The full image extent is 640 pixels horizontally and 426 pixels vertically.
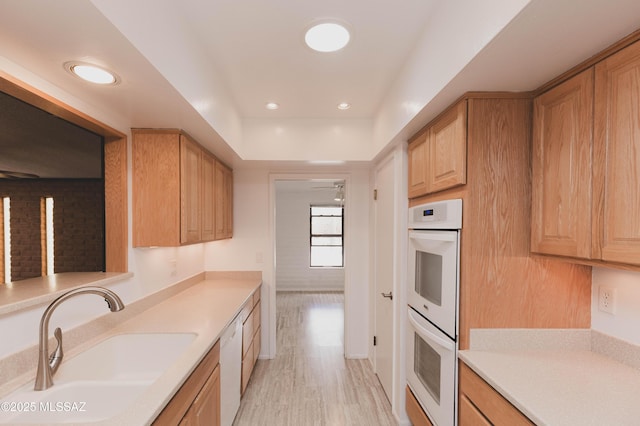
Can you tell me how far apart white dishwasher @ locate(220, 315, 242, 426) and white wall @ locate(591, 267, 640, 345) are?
6.65 feet

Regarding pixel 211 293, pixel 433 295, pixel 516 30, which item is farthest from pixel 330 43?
pixel 211 293

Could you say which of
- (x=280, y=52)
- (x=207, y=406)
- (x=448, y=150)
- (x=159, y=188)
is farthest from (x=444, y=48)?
(x=207, y=406)

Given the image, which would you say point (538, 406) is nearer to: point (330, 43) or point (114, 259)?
point (330, 43)

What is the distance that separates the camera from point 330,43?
1.63 meters

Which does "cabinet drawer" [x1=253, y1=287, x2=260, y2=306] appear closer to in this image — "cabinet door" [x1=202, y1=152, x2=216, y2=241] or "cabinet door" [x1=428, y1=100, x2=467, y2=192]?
"cabinet door" [x1=202, y1=152, x2=216, y2=241]

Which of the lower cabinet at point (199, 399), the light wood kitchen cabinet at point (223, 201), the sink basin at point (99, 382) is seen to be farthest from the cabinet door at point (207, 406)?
the light wood kitchen cabinet at point (223, 201)

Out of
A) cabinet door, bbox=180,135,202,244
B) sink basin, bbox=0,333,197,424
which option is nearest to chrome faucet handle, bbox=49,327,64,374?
sink basin, bbox=0,333,197,424

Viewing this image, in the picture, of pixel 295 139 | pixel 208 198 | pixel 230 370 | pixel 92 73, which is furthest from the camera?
pixel 295 139

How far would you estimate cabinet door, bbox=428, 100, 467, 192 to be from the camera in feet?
4.84

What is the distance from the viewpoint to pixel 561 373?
4.04 feet

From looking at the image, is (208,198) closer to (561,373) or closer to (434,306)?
(434,306)

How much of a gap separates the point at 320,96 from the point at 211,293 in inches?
76.4

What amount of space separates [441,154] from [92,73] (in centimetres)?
172

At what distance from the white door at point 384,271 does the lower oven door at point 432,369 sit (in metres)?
0.40
